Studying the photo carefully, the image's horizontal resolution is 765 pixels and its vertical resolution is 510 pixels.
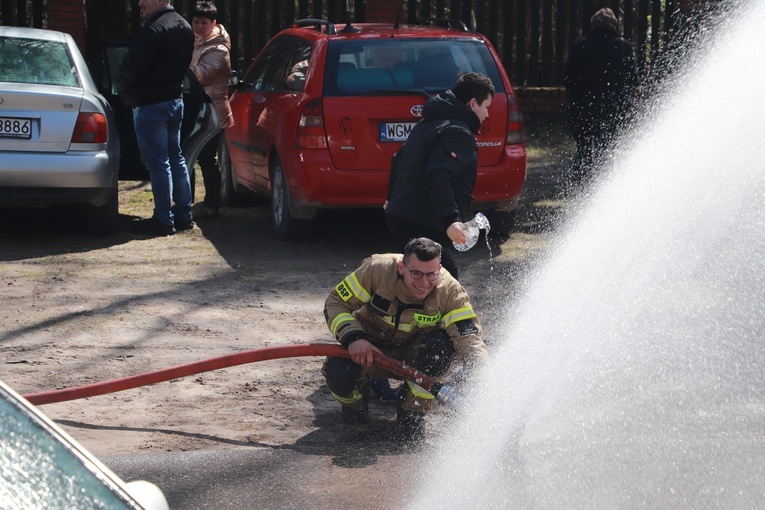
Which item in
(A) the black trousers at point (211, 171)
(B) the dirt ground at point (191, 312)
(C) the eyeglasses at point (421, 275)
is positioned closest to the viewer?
(C) the eyeglasses at point (421, 275)

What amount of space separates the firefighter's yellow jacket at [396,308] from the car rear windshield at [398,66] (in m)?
3.50

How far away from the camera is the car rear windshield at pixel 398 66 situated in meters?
8.94

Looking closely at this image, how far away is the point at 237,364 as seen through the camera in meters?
5.51

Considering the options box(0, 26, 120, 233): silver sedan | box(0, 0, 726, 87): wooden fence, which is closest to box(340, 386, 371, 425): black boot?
box(0, 26, 120, 233): silver sedan

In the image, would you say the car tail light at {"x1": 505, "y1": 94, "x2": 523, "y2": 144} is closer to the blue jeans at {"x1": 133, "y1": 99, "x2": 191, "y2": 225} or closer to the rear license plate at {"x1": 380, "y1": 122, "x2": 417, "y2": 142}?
the rear license plate at {"x1": 380, "y1": 122, "x2": 417, "y2": 142}

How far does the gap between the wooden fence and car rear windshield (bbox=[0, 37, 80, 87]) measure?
5.42m

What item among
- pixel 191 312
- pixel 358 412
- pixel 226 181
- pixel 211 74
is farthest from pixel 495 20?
pixel 358 412

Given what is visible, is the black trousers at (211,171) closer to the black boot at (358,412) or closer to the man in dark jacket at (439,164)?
the man in dark jacket at (439,164)

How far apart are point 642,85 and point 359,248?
25.0 feet

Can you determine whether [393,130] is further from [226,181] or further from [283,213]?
[226,181]

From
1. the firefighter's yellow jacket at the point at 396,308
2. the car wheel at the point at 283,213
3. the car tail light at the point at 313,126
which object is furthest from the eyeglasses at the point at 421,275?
the car wheel at the point at 283,213

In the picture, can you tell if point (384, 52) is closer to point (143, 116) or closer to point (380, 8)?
point (143, 116)

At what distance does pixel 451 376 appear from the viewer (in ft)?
18.0

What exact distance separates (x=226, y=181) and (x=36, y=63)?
8.78ft
